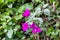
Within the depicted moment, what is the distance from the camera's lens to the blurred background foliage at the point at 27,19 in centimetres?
212

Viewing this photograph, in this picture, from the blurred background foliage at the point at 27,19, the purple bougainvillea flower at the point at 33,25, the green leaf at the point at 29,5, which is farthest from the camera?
the green leaf at the point at 29,5

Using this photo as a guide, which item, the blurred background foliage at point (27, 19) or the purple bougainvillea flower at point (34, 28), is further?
the blurred background foliage at point (27, 19)

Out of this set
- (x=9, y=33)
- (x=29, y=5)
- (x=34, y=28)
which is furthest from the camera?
(x=29, y=5)

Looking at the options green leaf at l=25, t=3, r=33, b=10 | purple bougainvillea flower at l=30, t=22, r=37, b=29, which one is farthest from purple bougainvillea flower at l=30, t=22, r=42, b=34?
green leaf at l=25, t=3, r=33, b=10

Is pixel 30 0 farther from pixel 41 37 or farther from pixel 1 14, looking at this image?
pixel 41 37

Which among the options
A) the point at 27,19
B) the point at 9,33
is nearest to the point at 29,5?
the point at 27,19

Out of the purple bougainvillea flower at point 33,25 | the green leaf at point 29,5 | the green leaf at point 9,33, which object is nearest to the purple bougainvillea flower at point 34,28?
the purple bougainvillea flower at point 33,25

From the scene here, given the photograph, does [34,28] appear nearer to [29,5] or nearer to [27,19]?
[27,19]

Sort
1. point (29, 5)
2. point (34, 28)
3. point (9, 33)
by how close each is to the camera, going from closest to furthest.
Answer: point (34, 28)
point (9, 33)
point (29, 5)

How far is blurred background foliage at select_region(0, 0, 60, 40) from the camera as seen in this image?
2115 mm

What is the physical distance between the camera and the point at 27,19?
2205 mm

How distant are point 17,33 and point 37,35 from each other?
25cm

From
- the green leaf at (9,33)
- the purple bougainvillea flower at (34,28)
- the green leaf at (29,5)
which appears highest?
the green leaf at (29,5)

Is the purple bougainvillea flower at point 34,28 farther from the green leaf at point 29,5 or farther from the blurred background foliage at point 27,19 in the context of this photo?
the green leaf at point 29,5
